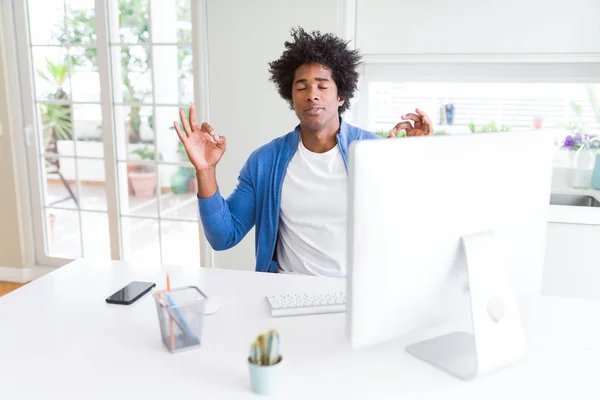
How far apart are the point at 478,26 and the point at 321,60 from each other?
45.3 inches

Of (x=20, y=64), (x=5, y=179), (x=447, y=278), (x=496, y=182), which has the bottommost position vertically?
(x=5, y=179)

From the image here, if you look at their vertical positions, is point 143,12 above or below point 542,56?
above

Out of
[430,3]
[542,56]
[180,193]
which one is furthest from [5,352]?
[180,193]

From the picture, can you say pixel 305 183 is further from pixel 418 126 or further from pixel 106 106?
pixel 106 106

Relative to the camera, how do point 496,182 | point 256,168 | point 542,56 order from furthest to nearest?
point 542,56 < point 256,168 < point 496,182

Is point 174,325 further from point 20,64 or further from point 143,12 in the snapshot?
point 20,64

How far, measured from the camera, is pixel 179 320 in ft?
3.69

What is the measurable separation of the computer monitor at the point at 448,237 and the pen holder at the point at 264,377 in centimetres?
15

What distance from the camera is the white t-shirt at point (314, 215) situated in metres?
1.81

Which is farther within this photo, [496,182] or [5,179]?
[5,179]

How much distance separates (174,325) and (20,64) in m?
2.93

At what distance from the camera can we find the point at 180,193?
4.48m

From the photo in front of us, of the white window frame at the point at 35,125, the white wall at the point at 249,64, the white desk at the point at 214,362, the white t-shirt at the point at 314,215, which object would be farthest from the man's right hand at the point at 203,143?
the white window frame at the point at 35,125

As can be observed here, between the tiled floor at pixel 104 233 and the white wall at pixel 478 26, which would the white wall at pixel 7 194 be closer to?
the tiled floor at pixel 104 233
